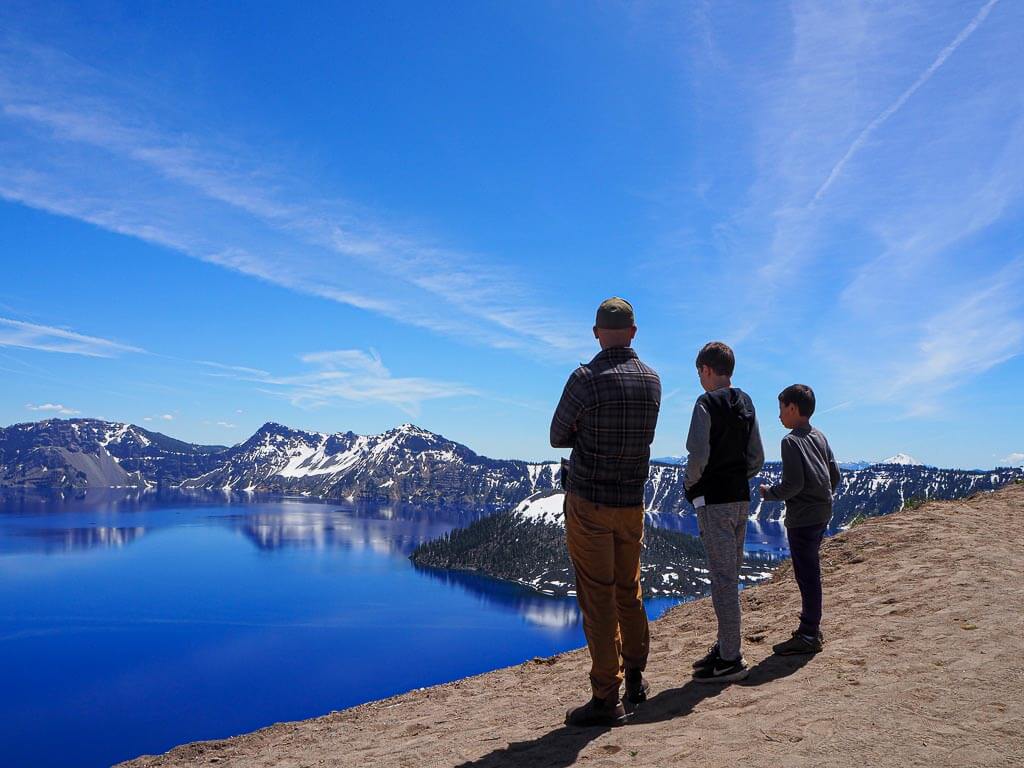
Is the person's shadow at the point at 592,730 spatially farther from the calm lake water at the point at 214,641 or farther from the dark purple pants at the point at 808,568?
the calm lake water at the point at 214,641

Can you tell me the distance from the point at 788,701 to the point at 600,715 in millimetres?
1855

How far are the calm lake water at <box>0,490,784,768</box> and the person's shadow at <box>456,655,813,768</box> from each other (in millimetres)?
46489

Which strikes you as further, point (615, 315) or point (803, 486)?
point (803, 486)

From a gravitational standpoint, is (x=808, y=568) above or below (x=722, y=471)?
below

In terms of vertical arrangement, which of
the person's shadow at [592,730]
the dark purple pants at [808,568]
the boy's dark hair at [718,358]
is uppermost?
the boy's dark hair at [718,358]

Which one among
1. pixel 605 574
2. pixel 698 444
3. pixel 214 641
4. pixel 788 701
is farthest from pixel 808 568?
pixel 214 641

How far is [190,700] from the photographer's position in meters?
83.7

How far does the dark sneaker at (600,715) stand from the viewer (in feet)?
19.6

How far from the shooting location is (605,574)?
5820 mm

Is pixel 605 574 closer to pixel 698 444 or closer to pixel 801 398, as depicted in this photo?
pixel 698 444

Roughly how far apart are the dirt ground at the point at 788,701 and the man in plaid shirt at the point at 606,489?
0.83 m

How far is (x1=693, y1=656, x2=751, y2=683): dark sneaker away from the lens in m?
6.73

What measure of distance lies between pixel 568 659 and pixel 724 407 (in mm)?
6350

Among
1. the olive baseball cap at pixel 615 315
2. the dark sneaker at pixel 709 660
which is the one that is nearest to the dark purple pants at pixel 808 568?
the dark sneaker at pixel 709 660
